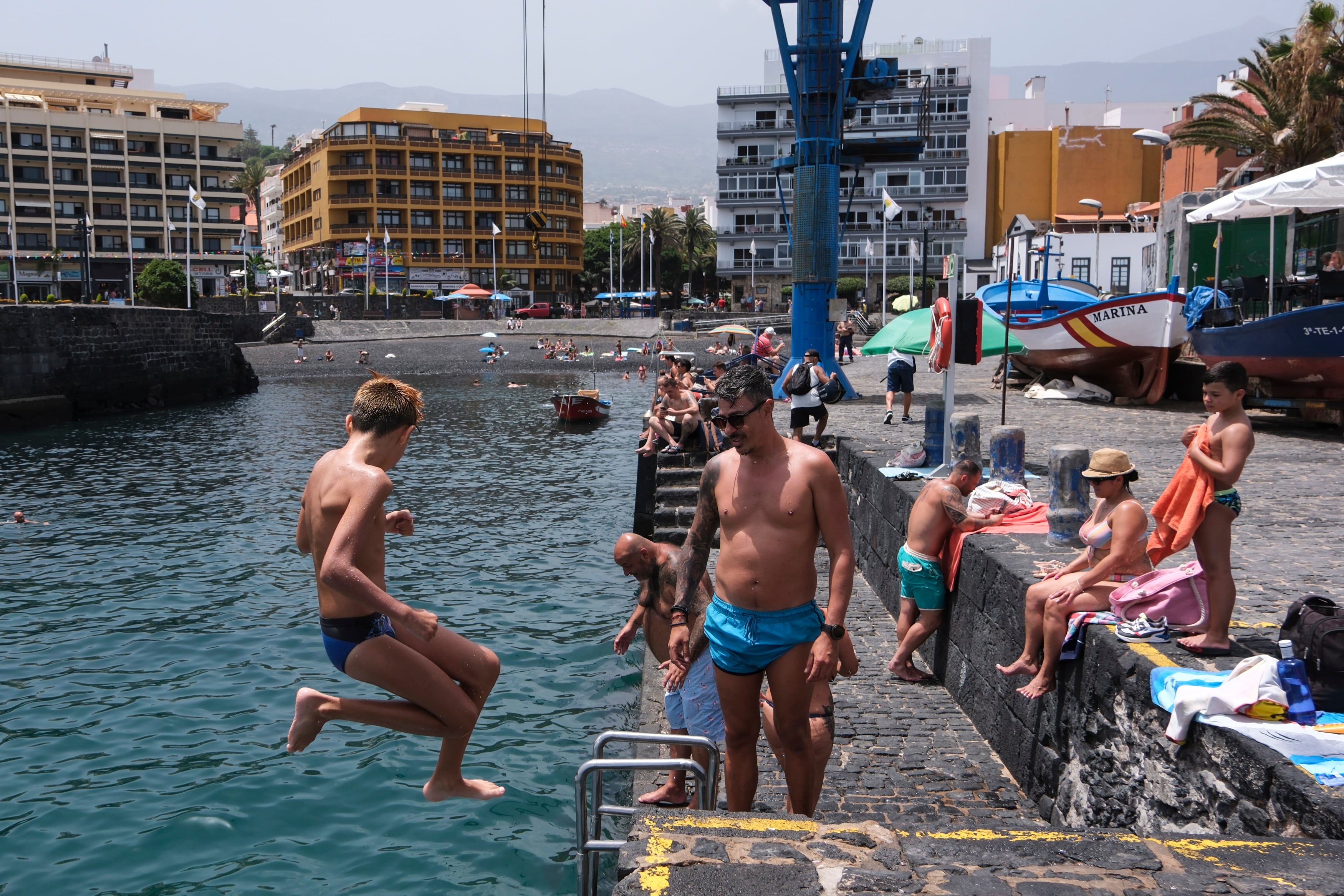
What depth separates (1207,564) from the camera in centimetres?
511

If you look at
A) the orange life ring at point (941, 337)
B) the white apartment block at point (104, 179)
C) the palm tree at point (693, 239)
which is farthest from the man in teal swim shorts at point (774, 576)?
the palm tree at point (693, 239)

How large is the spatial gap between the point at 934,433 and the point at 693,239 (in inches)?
3672

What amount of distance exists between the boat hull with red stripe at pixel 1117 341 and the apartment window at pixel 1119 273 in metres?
28.8

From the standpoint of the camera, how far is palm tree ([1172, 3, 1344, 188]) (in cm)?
2809

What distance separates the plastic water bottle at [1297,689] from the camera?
4.16 meters

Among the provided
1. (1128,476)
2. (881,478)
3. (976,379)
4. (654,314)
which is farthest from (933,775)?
(654,314)

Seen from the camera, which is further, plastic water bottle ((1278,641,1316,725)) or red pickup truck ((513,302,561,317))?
red pickup truck ((513,302,561,317))

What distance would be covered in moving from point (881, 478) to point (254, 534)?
427 inches

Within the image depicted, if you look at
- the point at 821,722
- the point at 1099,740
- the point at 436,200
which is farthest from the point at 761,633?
the point at 436,200

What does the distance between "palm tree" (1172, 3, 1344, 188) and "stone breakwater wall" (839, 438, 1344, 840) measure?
77.8 ft

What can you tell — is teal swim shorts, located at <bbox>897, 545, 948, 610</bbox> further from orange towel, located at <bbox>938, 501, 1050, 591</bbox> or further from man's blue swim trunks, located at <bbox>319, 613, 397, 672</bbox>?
man's blue swim trunks, located at <bbox>319, 613, 397, 672</bbox>

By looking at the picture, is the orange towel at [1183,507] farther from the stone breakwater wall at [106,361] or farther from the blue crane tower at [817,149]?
the stone breakwater wall at [106,361]

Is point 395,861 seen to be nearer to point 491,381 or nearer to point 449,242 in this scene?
point 491,381

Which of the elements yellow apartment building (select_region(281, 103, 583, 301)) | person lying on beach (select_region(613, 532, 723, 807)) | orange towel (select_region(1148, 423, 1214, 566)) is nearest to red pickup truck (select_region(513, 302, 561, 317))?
yellow apartment building (select_region(281, 103, 583, 301))
